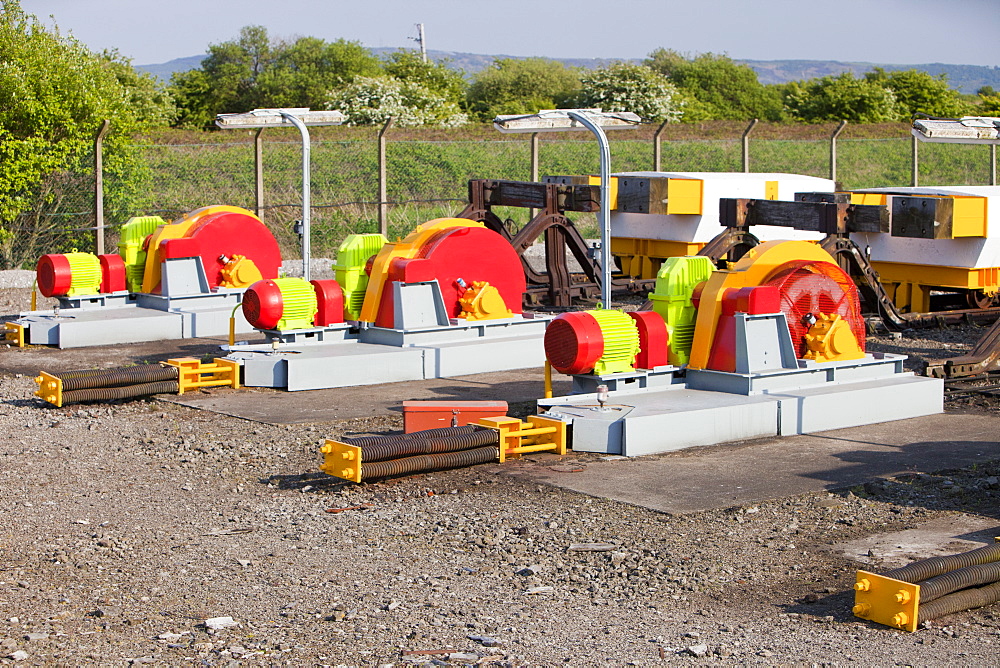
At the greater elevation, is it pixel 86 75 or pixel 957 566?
pixel 86 75

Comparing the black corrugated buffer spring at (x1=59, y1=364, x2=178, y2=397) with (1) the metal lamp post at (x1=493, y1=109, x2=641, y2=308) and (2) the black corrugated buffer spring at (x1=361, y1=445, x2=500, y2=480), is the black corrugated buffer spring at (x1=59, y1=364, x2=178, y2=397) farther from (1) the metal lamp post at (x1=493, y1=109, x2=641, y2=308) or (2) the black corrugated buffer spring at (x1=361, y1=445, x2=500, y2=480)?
(2) the black corrugated buffer spring at (x1=361, y1=445, x2=500, y2=480)

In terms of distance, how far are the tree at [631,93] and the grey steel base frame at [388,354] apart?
3363 cm

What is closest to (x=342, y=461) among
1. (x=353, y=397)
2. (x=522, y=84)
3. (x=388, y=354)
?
(x=353, y=397)

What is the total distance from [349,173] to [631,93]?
82.1 feet

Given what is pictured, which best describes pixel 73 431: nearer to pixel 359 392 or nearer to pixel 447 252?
pixel 359 392

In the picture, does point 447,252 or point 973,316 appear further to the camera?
point 973,316

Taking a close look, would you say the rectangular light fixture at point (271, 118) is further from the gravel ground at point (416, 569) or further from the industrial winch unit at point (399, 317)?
the gravel ground at point (416, 569)

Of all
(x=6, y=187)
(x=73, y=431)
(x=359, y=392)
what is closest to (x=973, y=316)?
(x=359, y=392)

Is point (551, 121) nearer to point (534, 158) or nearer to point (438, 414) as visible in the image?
point (438, 414)

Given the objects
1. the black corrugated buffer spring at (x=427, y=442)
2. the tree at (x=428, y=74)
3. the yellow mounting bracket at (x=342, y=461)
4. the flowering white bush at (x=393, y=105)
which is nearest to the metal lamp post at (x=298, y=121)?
the black corrugated buffer spring at (x=427, y=442)

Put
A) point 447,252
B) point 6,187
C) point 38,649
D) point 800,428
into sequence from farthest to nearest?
point 6,187, point 447,252, point 800,428, point 38,649

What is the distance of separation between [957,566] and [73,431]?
6778 millimetres

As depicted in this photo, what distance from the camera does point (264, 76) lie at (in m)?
64.1

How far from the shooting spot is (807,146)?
115 ft
